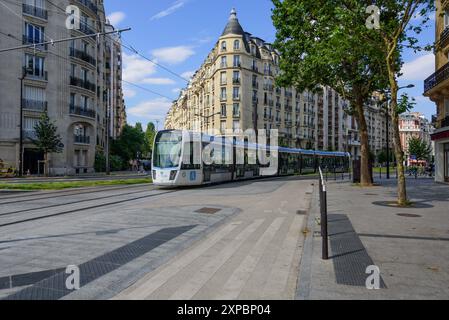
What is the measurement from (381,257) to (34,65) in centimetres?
3722

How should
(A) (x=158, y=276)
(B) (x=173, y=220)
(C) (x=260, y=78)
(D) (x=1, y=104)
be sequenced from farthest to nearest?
(C) (x=260, y=78) → (D) (x=1, y=104) → (B) (x=173, y=220) → (A) (x=158, y=276)

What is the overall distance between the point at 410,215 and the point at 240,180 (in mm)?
17124

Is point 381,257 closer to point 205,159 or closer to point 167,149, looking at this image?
point 167,149

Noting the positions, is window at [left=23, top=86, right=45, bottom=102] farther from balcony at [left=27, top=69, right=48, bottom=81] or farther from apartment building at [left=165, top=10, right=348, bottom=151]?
apartment building at [left=165, top=10, right=348, bottom=151]

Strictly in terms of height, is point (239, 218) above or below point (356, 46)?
below

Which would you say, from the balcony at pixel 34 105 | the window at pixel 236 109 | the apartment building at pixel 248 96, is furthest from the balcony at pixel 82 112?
the window at pixel 236 109

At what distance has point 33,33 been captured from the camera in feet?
112

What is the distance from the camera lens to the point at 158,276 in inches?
186

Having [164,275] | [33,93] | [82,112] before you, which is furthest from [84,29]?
[164,275]

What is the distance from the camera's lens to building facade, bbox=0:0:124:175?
32812mm

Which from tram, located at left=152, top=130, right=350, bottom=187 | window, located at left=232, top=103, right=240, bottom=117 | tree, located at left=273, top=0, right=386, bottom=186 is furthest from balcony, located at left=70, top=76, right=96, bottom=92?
window, located at left=232, top=103, right=240, bottom=117

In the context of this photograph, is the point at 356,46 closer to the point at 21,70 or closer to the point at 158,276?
the point at 158,276
